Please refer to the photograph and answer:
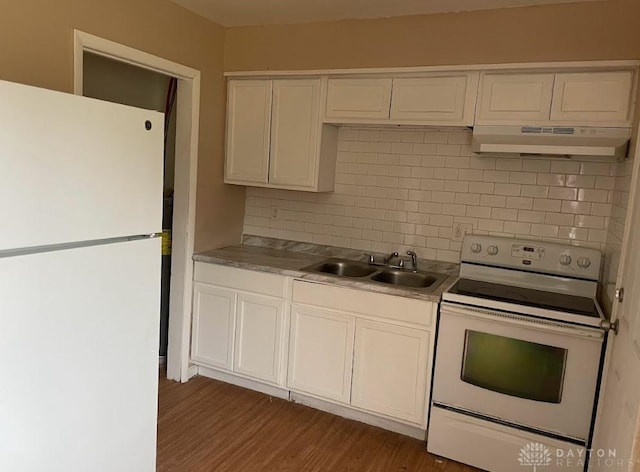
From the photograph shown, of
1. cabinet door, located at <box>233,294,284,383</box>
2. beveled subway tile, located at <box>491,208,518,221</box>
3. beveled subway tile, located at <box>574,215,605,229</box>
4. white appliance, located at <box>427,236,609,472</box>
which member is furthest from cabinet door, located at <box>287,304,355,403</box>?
beveled subway tile, located at <box>574,215,605,229</box>

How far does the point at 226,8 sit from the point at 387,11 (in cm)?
99

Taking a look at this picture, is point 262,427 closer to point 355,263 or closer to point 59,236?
point 355,263

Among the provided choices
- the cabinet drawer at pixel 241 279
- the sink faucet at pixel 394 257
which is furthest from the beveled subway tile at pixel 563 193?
the cabinet drawer at pixel 241 279

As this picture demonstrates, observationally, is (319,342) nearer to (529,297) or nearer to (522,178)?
(529,297)

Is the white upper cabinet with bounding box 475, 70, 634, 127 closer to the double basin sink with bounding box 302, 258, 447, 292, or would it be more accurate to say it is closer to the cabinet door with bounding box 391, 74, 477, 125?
the cabinet door with bounding box 391, 74, 477, 125

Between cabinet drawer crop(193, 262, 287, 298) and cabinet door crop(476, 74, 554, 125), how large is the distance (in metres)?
1.55

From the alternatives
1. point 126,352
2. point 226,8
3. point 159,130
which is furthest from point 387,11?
point 126,352

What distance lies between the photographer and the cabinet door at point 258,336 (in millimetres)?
3113

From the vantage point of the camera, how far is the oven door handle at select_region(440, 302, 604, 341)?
2.31m

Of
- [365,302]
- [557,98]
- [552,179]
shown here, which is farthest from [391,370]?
[557,98]

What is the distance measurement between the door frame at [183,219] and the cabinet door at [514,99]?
180 centimetres

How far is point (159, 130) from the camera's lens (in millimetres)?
1729

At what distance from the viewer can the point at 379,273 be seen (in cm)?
317

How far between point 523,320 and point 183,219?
2.18 m
